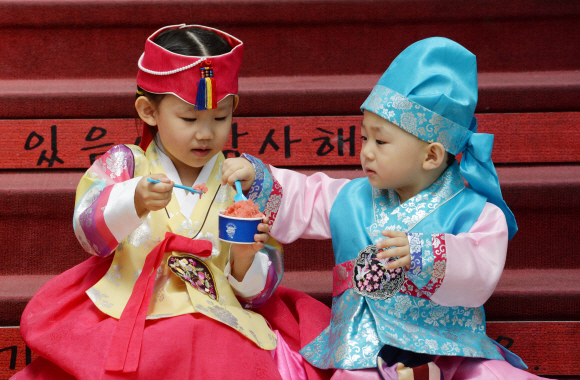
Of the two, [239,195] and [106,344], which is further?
[239,195]

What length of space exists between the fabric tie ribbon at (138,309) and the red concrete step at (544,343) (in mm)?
663

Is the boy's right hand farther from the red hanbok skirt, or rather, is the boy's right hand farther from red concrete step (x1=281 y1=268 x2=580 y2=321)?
red concrete step (x1=281 y1=268 x2=580 y2=321)

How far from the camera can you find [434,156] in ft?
4.88

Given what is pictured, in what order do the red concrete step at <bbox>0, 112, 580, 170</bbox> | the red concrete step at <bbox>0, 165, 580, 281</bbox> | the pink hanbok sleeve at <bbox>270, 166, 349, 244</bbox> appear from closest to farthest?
the pink hanbok sleeve at <bbox>270, 166, 349, 244</bbox>
the red concrete step at <bbox>0, 165, 580, 281</bbox>
the red concrete step at <bbox>0, 112, 580, 170</bbox>

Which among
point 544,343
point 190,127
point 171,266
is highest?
point 190,127

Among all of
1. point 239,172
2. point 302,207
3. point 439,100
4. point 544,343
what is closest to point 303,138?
point 302,207

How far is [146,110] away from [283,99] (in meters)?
0.73

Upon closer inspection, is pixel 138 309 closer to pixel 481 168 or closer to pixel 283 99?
pixel 481 168

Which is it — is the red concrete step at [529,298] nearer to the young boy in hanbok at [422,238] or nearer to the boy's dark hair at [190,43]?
the young boy in hanbok at [422,238]

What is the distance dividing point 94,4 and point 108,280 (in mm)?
1213

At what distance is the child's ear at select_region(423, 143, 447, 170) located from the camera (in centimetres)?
146

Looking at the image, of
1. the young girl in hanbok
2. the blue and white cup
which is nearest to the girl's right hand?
the young girl in hanbok

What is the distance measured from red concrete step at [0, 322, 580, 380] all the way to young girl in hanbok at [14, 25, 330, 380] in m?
0.54

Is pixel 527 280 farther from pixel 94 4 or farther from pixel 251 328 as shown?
pixel 94 4
